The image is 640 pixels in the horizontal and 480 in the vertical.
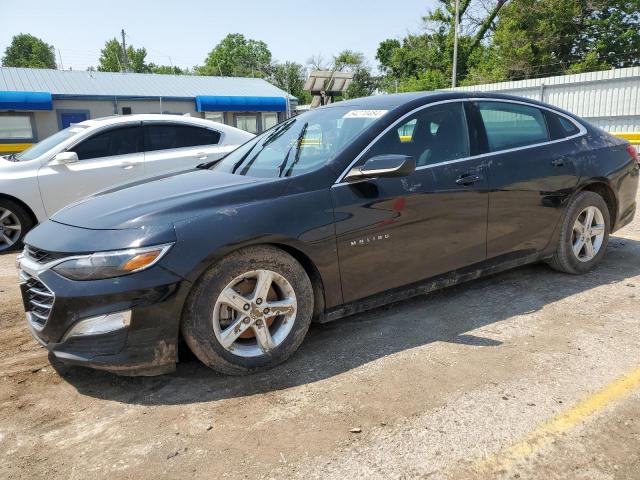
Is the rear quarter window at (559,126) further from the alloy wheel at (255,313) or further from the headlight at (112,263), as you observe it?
the headlight at (112,263)

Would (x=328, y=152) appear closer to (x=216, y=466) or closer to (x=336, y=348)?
(x=336, y=348)

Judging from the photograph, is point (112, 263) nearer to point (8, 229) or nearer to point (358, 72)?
point (8, 229)

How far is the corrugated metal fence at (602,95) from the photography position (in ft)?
45.3

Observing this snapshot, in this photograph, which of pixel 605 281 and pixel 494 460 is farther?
pixel 605 281

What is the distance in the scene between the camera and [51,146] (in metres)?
6.62

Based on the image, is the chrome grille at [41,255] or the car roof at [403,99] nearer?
the chrome grille at [41,255]

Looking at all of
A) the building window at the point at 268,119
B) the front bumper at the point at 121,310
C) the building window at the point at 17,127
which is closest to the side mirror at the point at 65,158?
the front bumper at the point at 121,310

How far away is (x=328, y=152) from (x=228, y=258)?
3.45 feet

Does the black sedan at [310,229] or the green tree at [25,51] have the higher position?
the green tree at [25,51]

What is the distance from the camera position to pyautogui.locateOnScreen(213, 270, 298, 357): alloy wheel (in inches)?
114

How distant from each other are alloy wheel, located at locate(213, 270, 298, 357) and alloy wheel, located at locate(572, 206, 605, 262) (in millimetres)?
2817

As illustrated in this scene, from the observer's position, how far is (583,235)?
459 cm

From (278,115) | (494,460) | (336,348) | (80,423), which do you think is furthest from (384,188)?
(278,115)

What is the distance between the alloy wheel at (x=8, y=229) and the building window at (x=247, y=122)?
19.0 metres
